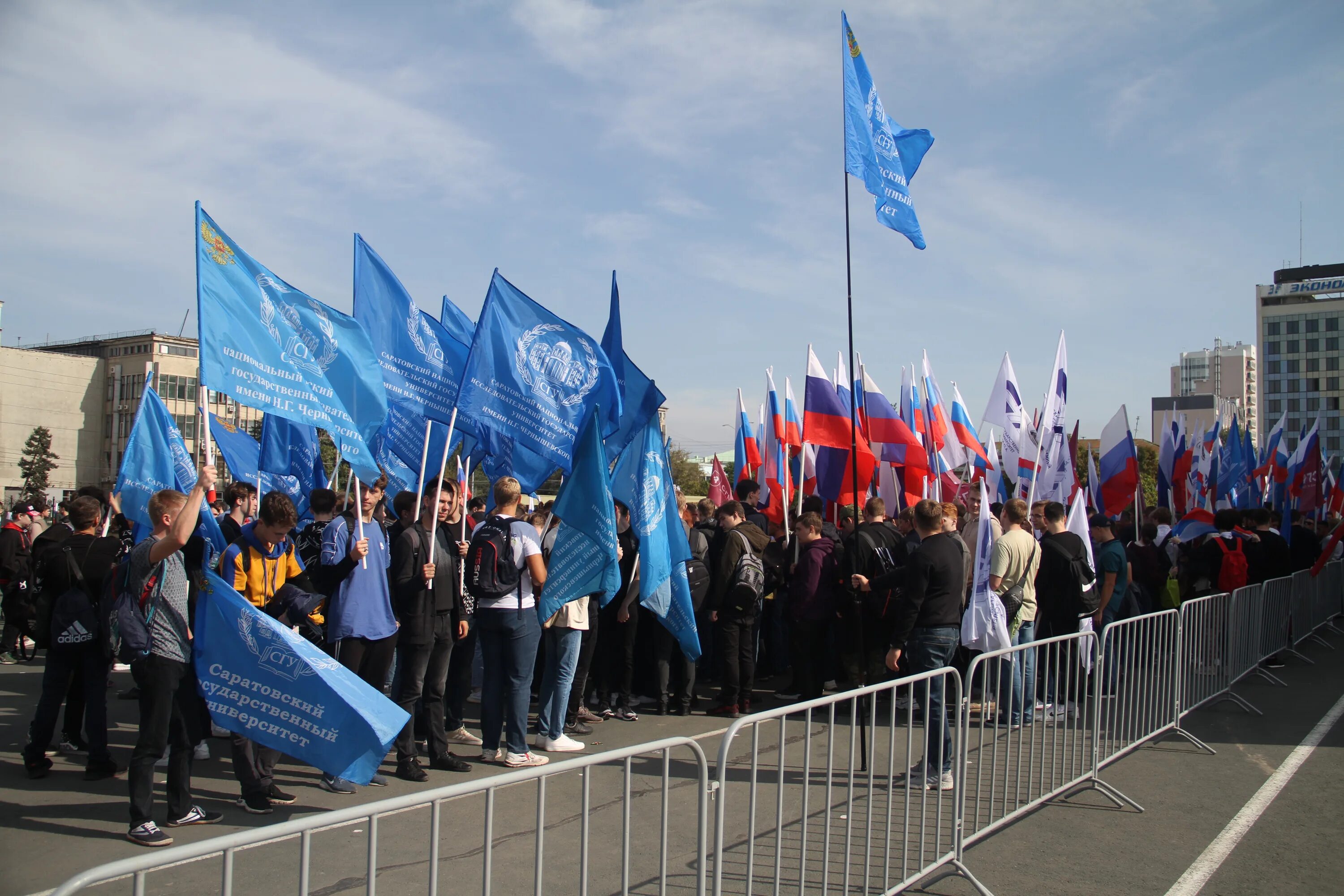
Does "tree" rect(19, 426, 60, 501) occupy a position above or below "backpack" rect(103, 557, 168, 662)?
above

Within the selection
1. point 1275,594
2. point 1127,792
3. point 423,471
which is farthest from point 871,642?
point 1275,594

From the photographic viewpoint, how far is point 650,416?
27.7 feet

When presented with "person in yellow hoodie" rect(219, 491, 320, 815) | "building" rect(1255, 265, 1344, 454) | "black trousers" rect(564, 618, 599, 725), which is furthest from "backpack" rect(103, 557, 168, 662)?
"building" rect(1255, 265, 1344, 454)

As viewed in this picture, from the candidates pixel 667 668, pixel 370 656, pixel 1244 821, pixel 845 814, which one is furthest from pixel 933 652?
pixel 370 656

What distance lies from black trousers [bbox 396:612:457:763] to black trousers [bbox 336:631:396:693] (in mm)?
164

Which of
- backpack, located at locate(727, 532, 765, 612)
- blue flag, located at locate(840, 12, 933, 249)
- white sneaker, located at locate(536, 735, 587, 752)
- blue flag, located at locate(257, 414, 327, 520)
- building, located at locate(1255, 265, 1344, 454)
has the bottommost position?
white sneaker, located at locate(536, 735, 587, 752)

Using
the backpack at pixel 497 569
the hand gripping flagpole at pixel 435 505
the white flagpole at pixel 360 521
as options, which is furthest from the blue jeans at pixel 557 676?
the white flagpole at pixel 360 521

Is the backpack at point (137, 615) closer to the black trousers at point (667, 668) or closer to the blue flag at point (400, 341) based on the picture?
the blue flag at point (400, 341)

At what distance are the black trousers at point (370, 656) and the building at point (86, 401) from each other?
79.0 meters

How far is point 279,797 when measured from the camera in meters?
6.20

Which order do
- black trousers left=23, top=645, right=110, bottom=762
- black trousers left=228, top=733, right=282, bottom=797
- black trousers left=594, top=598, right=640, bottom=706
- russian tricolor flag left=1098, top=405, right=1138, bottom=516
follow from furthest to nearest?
russian tricolor flag left=1098, top=405, right=1138, bottom=516
black trousers left=594, top=598, right=640, bottom=706
black trousers left=23, top=645, right=110, bottom=762
black trousers left=228, top=733, right=282, bottom=797

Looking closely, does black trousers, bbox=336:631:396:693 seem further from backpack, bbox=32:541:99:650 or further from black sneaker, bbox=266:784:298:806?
backpack, bbox=32:541:99:650

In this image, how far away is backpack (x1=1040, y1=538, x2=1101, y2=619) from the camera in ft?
29.0

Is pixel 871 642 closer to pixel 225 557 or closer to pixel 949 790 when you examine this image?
pixel 949 790
